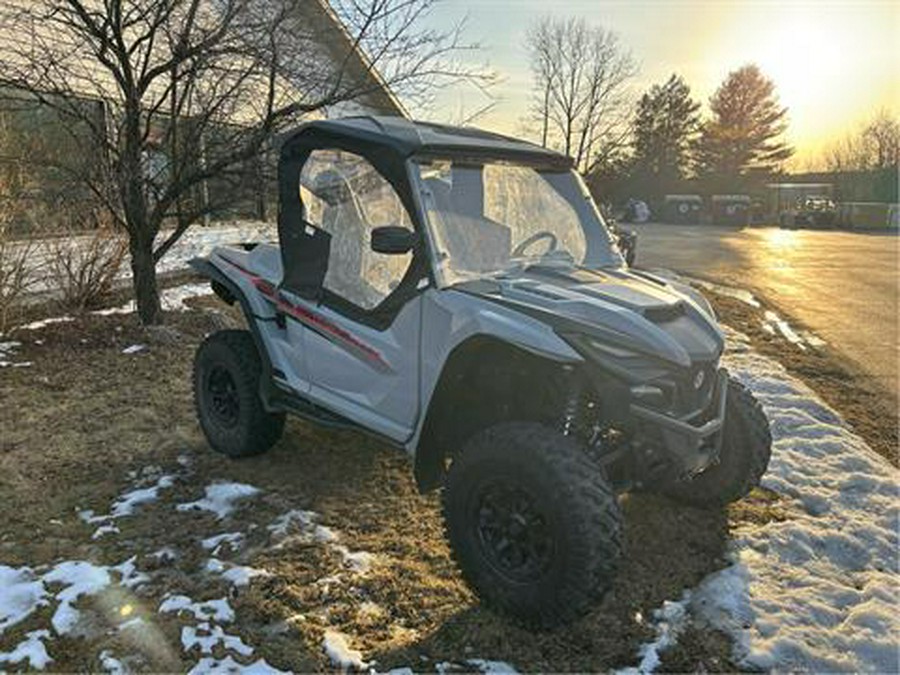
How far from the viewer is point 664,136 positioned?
185 ft

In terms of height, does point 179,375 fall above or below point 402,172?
below

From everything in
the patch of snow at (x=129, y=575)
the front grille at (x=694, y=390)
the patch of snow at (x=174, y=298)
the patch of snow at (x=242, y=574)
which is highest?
the front grille at (x=694, y=390)

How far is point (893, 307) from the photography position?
37.5 ft

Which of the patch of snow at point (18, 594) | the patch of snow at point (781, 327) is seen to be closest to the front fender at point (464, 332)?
the patch of snow at point (18, 594)

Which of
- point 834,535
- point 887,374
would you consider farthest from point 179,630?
point 887,374

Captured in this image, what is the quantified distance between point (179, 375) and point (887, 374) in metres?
6.94

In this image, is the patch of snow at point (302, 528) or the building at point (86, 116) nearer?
the patch of snow at point (302, 528)

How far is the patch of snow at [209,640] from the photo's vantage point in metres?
2.62

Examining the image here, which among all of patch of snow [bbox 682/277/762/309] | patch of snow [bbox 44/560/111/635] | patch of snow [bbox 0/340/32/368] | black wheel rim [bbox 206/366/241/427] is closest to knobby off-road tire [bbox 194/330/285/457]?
black wheel rim [bbox 206/366/241/427]

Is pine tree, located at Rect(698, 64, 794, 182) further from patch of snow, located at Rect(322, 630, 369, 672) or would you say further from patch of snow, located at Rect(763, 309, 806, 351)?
patch of snow, located at Rect(322, 630, 369, 672)

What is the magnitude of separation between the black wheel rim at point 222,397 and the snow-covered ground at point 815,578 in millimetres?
2773

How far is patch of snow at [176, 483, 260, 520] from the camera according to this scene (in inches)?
146

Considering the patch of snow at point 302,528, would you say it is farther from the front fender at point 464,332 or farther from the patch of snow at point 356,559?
the front fender at point 464,332

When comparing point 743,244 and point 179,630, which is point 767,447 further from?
point 743,244
